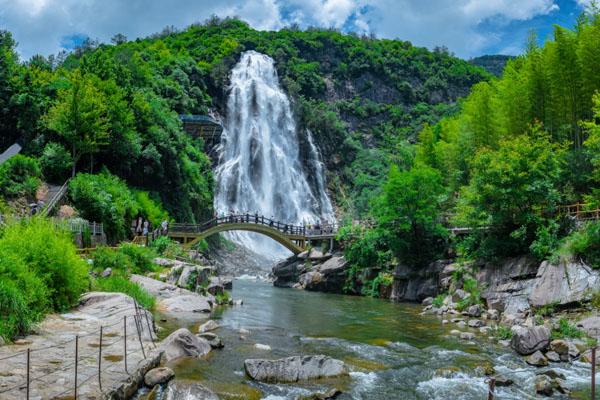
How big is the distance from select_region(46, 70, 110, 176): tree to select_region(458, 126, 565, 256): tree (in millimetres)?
23347

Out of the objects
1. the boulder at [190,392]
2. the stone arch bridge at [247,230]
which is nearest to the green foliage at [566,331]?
the boulder at [190,392]

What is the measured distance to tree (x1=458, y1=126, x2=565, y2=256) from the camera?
21.8 m

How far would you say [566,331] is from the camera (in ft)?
47.9

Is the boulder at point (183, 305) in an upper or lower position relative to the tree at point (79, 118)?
lower

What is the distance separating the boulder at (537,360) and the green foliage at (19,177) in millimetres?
24206

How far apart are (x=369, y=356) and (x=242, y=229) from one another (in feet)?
89.0

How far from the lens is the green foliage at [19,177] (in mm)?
24250

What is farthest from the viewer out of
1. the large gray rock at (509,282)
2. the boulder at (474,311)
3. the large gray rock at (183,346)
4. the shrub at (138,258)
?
the shrub at (138,258)

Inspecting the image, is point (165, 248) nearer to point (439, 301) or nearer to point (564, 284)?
point (439, 301)

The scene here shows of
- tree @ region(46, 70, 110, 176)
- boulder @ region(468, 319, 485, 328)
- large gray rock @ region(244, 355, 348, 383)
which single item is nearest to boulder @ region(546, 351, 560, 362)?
boulder @ region(468, 319, 485, 328)

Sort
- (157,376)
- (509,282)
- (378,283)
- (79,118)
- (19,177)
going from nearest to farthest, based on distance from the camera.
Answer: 1. (157,376)
2. (509,282)
3. (19,177)
4. (79,118)
5. (378,283)

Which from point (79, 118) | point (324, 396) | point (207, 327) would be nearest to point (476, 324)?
point (207, 327)

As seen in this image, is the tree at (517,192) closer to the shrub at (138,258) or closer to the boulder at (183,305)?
the boulder at (183,305)

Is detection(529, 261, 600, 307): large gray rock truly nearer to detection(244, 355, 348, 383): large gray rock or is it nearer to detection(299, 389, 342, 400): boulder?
detection(244, 355, 348, 383): large gray rock
